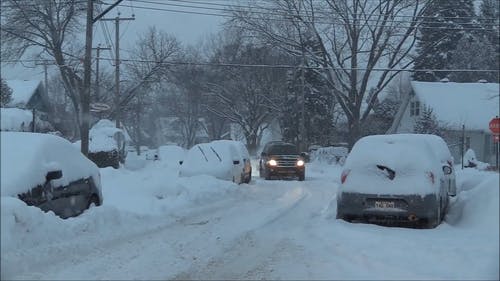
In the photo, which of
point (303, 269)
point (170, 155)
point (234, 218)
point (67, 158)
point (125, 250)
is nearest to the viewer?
point (303, 269)

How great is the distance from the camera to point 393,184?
10422mm

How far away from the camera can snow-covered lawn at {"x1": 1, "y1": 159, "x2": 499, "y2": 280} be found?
23.9ft

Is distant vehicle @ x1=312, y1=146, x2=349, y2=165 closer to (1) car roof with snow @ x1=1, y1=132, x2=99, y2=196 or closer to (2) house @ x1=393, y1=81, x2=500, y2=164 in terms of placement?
(2) house @ x1=393, y1=81, x2=500, y2=164

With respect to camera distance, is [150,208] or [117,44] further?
[117,44]

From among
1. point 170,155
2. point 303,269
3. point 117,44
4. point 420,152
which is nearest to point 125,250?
point 303,269

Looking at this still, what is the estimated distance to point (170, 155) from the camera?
47.6 m

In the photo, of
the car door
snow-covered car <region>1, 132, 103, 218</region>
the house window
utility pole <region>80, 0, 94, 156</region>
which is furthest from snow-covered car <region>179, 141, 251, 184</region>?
the house window

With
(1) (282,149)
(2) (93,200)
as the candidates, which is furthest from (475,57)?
(2) (93,200)

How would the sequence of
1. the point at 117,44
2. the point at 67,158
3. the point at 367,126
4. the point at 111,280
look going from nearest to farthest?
the point at 111,280, the point at 67,158, the point at 117,44, the point at 367,126

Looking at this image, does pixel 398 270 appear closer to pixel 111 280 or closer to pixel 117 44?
pixel 111 280

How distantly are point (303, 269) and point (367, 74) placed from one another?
3745 cm

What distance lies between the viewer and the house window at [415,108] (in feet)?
136

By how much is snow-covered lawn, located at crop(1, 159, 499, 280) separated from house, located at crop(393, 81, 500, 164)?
52.5 ft

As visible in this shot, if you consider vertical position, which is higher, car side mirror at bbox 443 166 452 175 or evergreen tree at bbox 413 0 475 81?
evergreen tree at bbox 413 0 475 81
